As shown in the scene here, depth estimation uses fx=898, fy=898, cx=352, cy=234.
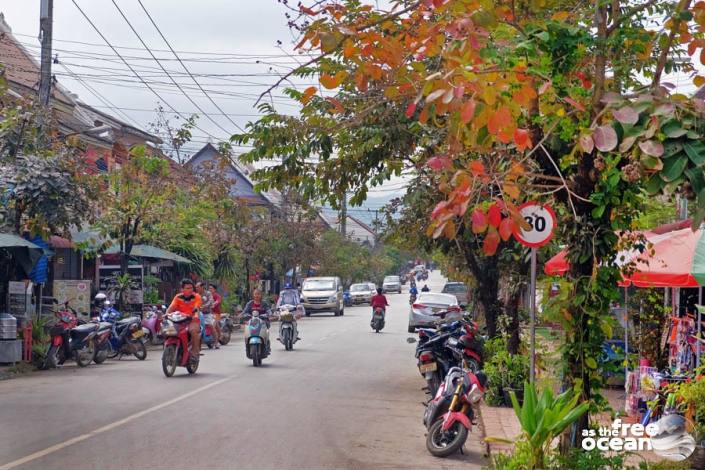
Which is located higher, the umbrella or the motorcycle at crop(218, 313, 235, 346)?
the umbrella

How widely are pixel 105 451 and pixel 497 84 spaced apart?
6.06m

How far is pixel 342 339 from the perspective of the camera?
3042 centimetres

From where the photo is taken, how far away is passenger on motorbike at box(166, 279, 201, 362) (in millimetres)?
17984

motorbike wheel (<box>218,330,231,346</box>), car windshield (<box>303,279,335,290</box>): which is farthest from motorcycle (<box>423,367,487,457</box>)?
car windshield (<box>303,279,335,290</box>)

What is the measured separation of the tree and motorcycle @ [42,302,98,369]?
12.6m

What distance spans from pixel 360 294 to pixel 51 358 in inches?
1910

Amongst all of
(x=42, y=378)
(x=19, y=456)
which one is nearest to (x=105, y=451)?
(x=19, y=456)

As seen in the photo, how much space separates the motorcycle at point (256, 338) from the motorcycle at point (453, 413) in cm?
993

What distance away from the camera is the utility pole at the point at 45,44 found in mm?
20406

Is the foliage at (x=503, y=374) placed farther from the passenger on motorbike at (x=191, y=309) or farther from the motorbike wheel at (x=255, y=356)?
the motorbike wheel at (x=255, y=356)

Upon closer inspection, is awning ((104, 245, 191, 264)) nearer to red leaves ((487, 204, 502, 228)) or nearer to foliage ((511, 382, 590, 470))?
foliage ((511, 382, 590, 470))

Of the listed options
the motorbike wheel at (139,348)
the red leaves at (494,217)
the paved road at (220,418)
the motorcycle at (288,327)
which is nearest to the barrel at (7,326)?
the paved road at (220,418)

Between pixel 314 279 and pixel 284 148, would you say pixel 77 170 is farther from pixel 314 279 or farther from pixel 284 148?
pixel 314 279

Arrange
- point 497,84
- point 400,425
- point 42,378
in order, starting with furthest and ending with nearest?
point 42,378
point 400,425
point 497,84
